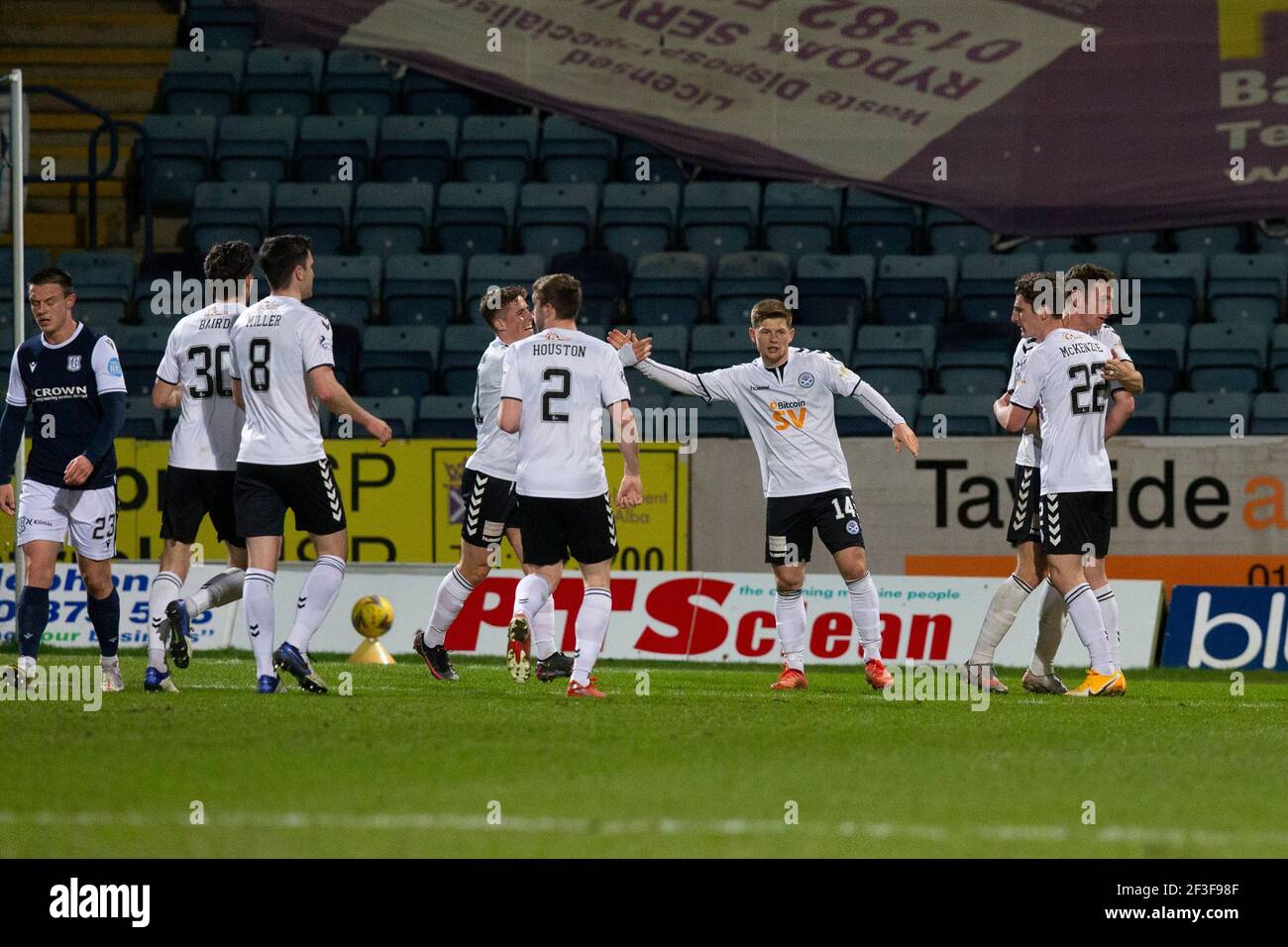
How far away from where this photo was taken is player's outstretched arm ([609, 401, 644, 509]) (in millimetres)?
9242

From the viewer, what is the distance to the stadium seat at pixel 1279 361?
17609 mm

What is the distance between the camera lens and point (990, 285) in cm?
1920

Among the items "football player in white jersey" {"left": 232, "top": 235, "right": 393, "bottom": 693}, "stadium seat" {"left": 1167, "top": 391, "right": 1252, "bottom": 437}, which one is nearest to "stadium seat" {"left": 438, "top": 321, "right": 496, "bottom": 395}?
"stadium seat" {"left": 1167, "top": 391, "right": 1252, "bottom": 437}

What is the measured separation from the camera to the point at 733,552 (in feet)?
53.2

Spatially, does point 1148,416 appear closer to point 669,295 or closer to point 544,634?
point 669,295

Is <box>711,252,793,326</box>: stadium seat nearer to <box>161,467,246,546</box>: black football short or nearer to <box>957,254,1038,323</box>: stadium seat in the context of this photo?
<box>957,254,1038,323</box>: stadium seat

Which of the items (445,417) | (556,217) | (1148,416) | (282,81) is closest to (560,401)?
(445,417)

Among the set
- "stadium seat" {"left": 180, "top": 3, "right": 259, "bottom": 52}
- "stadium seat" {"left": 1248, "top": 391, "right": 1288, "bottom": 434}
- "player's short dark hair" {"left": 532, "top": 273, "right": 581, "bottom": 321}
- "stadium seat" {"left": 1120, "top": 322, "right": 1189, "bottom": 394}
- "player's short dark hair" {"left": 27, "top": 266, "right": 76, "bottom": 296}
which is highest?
"stadium seat" {"left": 180, "top": 3, "right": 259, "bottom": 52}

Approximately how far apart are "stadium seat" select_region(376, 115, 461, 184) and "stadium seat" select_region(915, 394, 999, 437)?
23.5 feet

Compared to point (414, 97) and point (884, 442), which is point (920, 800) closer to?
point (884, 442)

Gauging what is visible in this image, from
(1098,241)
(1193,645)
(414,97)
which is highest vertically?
(414,97)

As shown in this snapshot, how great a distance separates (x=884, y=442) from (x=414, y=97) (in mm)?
9391

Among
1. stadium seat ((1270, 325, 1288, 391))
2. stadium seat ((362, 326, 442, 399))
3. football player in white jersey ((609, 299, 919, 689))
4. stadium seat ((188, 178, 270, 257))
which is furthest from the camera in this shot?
stadium seat ((188, 178, 270, 257))
